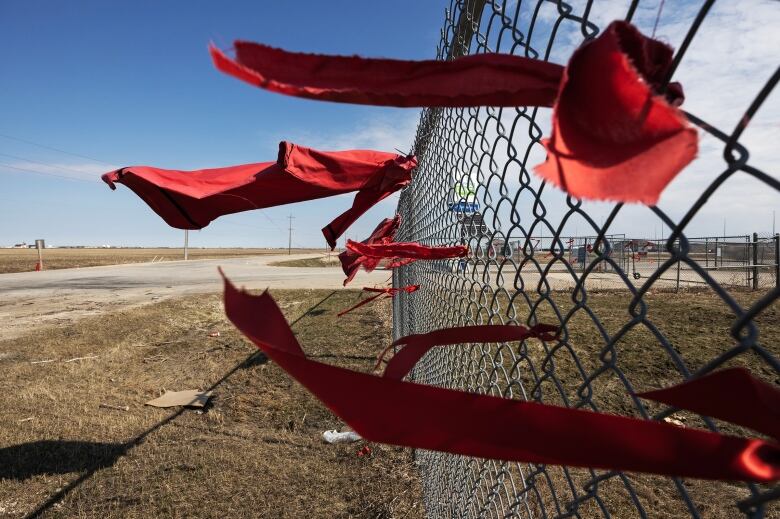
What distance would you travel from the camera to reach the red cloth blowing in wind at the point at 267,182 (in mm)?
2477

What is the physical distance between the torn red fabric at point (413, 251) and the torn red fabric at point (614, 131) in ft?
4.75

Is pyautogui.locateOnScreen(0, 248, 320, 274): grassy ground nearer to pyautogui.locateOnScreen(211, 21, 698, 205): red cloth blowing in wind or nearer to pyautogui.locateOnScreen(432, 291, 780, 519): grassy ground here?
pyautogui.locateOnScreen(432, 291, 780, 519): grassy ground

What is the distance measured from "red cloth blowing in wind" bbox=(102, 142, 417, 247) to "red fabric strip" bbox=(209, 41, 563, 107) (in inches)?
73.0

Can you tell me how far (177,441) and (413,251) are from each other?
11.8ft

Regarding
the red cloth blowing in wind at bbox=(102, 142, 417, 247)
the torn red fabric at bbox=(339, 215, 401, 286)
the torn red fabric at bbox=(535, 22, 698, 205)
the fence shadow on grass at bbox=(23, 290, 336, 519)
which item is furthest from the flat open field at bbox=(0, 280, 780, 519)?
the red cloth blowing in wind at bbox=(102, 142, 417, 247)

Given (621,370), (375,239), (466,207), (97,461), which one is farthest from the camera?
(97,461)

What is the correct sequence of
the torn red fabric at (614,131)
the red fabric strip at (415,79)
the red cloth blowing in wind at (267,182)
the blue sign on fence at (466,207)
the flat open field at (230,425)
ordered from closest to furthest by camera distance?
the torn red fabric at (614,131) → the red fabric strip at (415,79) → the blue sign on fence at (466,207) → the red cloth blowing in wind at (267,182) → the flat open field at (230,425)

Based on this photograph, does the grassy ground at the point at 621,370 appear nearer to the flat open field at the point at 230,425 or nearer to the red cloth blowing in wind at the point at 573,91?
the flat open field at the point at 230,425

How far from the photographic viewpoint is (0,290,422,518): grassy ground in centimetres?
346

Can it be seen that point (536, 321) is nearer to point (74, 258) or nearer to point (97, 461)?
point (97, 461)

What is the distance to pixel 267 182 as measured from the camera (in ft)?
8.20

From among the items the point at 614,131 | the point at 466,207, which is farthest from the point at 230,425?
the point at 614,131

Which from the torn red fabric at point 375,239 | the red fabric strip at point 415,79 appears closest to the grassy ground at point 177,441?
the torn red fabric at point 375,239

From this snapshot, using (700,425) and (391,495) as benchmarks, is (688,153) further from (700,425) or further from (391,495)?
(700,425)
